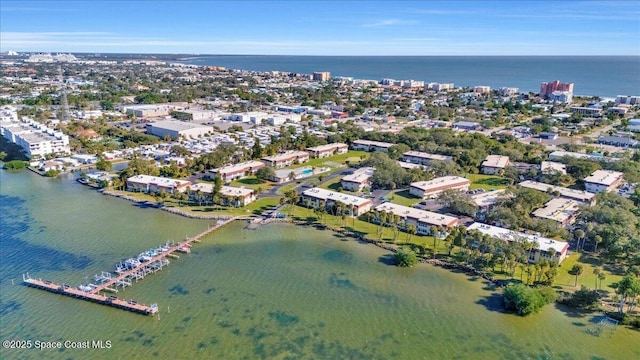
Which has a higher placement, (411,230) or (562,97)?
(562,97)

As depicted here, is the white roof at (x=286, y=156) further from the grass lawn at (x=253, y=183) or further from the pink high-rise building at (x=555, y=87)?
the pink high-rise building at (x=555, y=87)

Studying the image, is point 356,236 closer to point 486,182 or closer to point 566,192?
A: point 486,182

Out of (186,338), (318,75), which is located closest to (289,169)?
(186,338)

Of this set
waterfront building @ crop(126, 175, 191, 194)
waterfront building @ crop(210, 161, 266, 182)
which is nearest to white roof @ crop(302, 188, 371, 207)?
waterfront building @ crop(210, 161, 266, 182)

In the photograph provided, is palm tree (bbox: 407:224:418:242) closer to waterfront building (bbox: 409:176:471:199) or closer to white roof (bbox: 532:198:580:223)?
waterfront building (bbox: 409:176:471:199)

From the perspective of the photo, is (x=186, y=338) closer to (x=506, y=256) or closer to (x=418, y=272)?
(x=418, y=272)

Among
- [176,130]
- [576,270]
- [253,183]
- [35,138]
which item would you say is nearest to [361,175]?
[253,183]

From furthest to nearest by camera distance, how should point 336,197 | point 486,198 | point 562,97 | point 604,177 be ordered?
1. point 562,97
2. point 604,177
3. point 486,198
4. point 336,197
